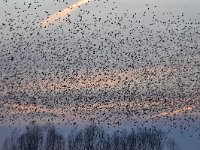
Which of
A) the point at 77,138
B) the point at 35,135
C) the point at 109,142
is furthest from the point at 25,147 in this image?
the point at 109,142

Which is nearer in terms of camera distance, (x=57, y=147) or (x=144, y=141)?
(x=57, y=147)

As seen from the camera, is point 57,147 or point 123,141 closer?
point 57,147

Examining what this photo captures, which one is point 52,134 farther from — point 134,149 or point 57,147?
point 134,149

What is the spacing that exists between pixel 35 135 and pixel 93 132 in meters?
13.4

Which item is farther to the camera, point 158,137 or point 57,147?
point 158,137

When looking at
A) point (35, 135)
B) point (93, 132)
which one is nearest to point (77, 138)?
point (93, 132)

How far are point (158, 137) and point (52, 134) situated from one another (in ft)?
68.7

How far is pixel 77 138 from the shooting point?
11200cm

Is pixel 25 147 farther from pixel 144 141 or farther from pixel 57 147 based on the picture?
pixel 144 141

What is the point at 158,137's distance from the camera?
375 feet

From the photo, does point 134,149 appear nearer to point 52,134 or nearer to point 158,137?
point 158,137

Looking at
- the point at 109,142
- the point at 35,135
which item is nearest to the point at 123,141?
the point at 109,142

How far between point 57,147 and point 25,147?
6230 millimetres

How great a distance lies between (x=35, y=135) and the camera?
10419cm
